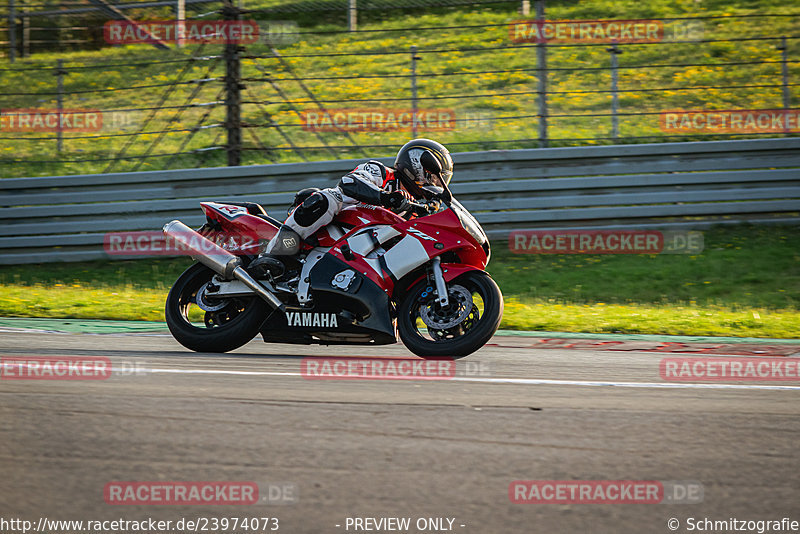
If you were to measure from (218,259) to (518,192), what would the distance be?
6.12 metres

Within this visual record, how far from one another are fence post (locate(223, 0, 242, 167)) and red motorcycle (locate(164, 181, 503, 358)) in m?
6.77

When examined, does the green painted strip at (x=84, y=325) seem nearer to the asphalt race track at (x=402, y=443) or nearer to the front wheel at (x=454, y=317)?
the asphalt race track at (x=402, y=443)

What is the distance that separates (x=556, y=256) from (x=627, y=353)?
197 inches

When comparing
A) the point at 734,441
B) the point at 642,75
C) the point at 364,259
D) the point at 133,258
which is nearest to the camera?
the point at 734,441

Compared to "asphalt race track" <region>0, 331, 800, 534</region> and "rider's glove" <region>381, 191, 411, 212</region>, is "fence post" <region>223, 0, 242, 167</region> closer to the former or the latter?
"rider's glove" <region>381, 191, 411, 212</region>

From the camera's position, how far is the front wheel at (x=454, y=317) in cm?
602

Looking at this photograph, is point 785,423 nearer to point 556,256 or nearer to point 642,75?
point 556,256

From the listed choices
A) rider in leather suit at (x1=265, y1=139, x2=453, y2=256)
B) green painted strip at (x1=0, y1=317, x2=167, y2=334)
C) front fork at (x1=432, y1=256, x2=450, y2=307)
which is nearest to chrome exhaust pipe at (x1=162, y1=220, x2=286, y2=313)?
rider in leather suit at (x1=265, y1=139, x2=453, y2=256)

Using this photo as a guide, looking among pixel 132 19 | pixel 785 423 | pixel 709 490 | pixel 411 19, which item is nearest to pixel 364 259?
pixel 785 423

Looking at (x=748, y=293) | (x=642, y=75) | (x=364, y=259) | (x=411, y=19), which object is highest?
(x=411, y=19)

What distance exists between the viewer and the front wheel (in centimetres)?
602

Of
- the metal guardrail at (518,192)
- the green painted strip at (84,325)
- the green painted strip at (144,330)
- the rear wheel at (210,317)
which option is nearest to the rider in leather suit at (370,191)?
the rear wheel at (210,317)

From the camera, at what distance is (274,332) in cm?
656

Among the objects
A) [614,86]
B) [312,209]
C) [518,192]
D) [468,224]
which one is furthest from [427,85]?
[468,224]
